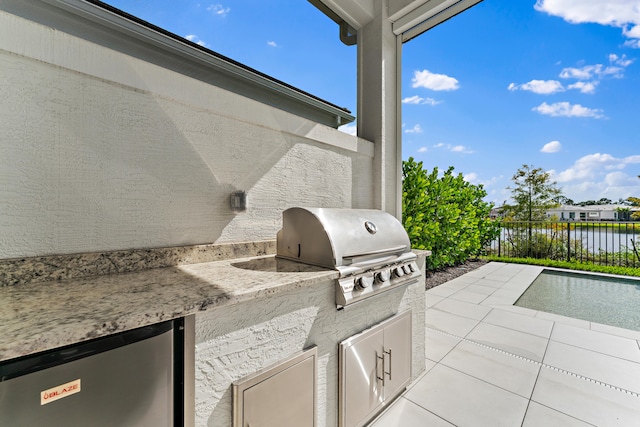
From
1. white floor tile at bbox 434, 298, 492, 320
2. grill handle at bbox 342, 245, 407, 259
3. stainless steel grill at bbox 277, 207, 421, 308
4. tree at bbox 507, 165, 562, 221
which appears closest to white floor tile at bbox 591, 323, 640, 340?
white floor tile at bbox 434, 298, 492, 320

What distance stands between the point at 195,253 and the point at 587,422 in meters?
3.08

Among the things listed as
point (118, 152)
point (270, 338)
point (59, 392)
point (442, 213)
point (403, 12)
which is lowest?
point (270, 338)

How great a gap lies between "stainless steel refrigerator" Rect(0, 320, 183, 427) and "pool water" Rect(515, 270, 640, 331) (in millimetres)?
5268

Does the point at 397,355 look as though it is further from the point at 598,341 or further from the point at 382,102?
the point at 598,341

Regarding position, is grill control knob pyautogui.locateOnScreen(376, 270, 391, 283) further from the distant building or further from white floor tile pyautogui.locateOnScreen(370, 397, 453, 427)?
the distant building

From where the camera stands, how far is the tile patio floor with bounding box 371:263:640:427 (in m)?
1.94

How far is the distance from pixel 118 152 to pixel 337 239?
53.1 inches

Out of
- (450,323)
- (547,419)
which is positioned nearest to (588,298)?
(450,323)

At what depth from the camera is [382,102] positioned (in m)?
2.84

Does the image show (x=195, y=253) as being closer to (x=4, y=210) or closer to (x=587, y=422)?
(x=4, y=210)

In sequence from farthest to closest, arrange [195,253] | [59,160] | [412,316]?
[412,316] → [195,253] → [59,160]

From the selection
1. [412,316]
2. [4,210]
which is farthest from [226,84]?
[412,316]

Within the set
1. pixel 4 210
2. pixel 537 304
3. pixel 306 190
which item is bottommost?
pixel 537 304

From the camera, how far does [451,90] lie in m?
5.97
